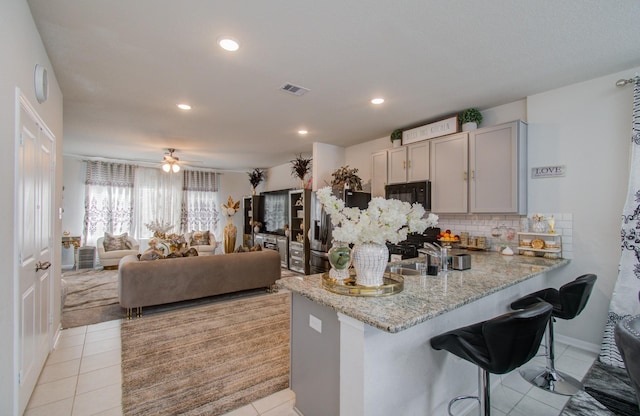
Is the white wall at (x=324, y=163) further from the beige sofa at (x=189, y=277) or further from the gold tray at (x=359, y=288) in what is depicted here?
the gold tray at (x=359, y=288)

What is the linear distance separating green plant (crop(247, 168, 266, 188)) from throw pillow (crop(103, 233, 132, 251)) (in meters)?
3.42

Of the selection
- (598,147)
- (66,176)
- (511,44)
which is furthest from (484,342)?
(66,176)

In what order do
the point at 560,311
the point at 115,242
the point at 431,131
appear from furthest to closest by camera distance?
the point at 115,242, the point at 431,131, the point at 560,311

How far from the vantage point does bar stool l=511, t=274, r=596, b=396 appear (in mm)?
2148

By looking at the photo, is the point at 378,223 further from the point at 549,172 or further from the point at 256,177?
the point at 256,177

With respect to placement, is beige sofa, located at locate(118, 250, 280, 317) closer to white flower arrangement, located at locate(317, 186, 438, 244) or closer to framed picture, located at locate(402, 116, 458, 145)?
framed picture, located at locate(402, 116, 458, 145)

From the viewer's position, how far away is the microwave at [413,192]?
155 inches

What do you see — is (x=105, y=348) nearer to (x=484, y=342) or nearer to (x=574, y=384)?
(x=484, y=342)

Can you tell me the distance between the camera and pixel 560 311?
7.31 feet

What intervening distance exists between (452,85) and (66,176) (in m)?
8.24

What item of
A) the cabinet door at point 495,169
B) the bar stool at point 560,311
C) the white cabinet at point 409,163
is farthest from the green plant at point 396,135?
the bar stool at point 560,311

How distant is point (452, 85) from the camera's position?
9.83 feet

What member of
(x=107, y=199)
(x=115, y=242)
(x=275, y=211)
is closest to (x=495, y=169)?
(x=275, y=211)

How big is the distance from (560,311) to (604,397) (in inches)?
26.6
